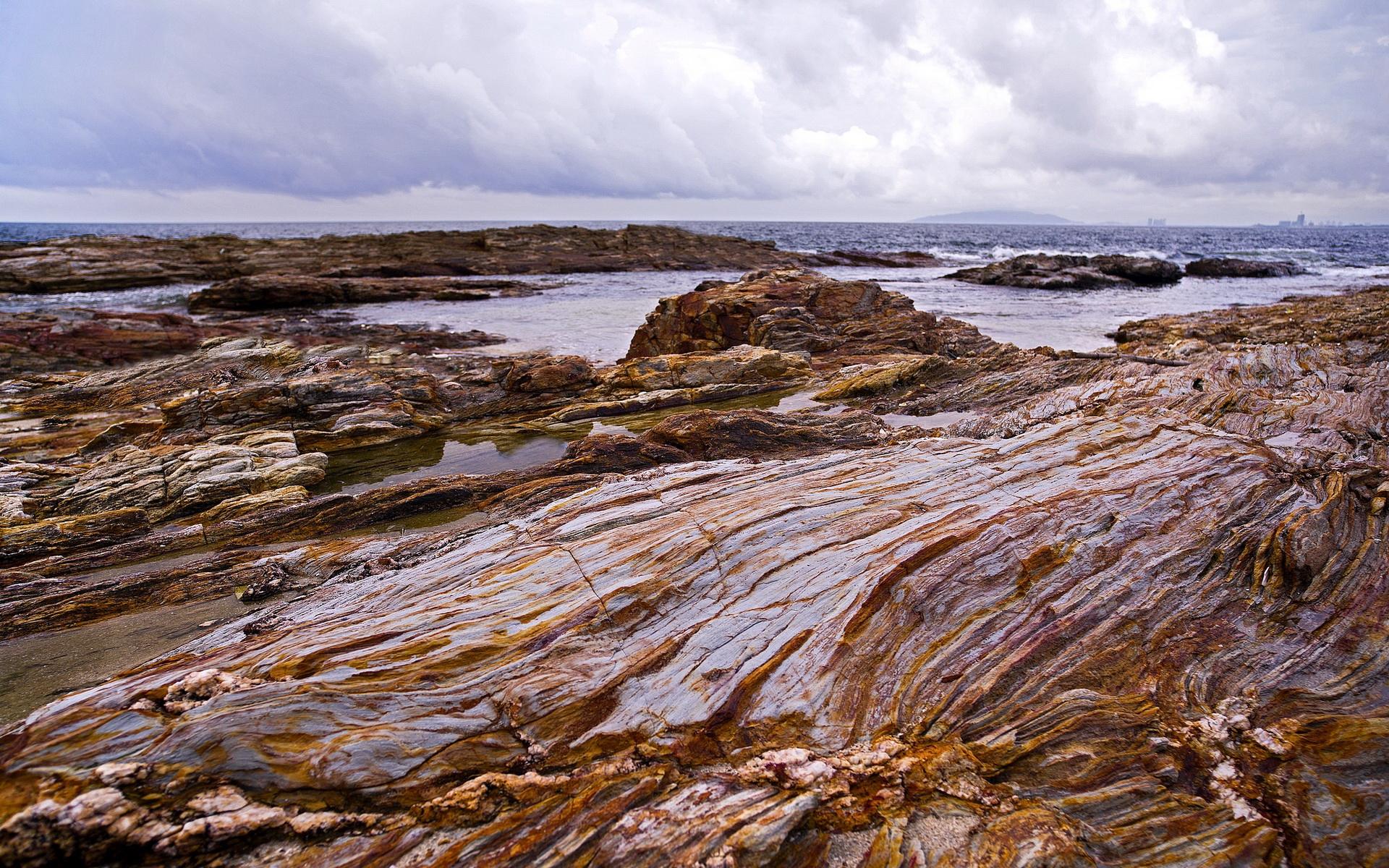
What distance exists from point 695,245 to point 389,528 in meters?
69.5

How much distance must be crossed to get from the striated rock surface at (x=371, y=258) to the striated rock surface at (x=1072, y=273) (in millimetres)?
17405

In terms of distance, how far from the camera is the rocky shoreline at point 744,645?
14.1ft

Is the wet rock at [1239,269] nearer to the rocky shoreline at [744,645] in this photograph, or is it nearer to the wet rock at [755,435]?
the rocky shoreline at [744,645]

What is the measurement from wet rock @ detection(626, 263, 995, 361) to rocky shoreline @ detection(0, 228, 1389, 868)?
31.8 ft

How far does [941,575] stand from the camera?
6699mm

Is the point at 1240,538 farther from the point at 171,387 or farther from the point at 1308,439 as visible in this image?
the point at 171,387

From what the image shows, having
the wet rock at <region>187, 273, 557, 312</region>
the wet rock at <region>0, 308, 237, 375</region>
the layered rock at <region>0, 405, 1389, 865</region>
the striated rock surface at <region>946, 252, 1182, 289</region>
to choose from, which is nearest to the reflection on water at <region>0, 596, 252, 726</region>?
the layered rock at <region>0, 405, 1389, 865</region>

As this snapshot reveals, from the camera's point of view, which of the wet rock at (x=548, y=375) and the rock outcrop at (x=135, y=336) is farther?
the rock outcrop at (x=135, y=336)

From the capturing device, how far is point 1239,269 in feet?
199

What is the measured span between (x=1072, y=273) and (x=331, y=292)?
187 feet

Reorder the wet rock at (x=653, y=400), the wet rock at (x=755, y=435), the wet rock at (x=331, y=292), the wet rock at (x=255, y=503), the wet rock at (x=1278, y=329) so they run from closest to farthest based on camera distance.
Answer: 1. the wet rock at (x=255, y=503)
2. the wet rock at (x=755, y=435)
3. the wet rock at (x=653, y=400)
4. the wet rock at (x=1278, y=329)
5. the wet rock at (x=331, y=292)

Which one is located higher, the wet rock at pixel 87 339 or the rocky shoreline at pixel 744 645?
the wet rock at pixel 87 339

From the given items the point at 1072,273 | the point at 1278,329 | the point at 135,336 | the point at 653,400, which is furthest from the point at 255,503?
the point at 1072,273

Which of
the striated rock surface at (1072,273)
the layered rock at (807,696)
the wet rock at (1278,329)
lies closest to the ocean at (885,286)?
the striated rock surface at (1072,273)
